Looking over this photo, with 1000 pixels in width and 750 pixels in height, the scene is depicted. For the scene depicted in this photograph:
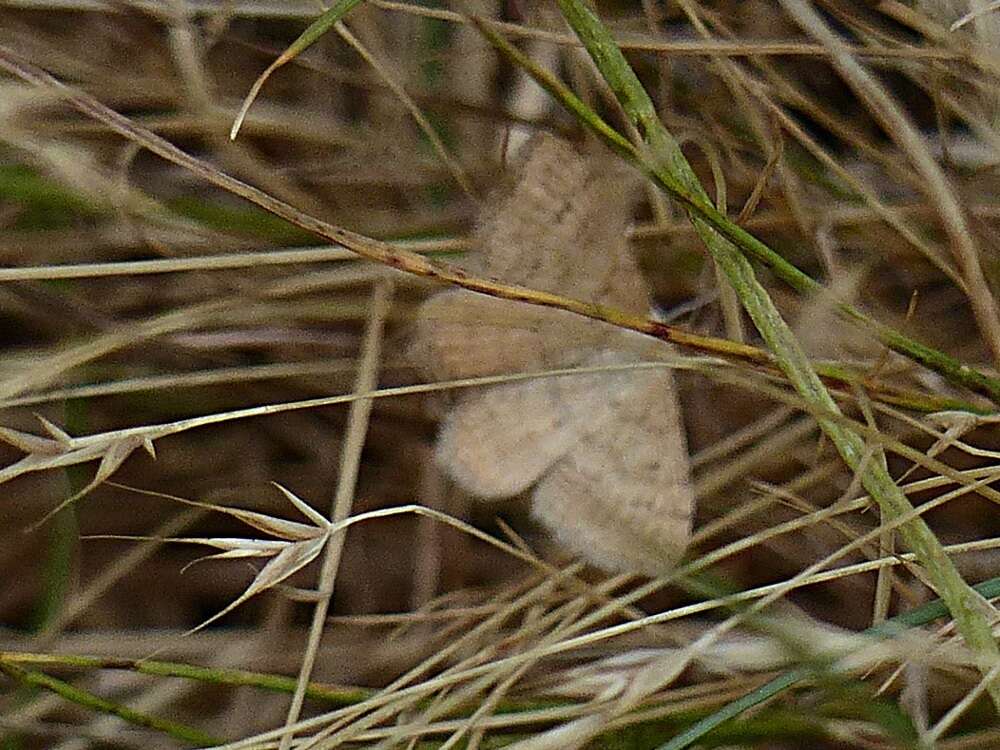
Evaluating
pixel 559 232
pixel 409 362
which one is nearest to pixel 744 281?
pixel 559 232

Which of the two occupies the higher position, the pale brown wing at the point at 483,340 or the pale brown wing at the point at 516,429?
the pale brown wing at the point at 483,340

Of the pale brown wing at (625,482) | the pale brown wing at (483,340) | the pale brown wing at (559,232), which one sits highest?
the pale brown wing at (559,232)

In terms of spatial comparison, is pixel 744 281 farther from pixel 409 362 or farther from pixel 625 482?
pixel 409 362

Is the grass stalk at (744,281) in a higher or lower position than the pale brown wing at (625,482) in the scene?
higher

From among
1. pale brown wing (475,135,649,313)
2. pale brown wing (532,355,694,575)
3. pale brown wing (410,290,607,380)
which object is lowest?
pale brown wing (532,355,694,575)

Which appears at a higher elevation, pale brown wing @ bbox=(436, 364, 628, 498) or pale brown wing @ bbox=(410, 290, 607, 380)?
pale brown wing @ bbox=(410, 290, 607, 380)

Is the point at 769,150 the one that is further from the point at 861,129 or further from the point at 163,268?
the point at 163,268
